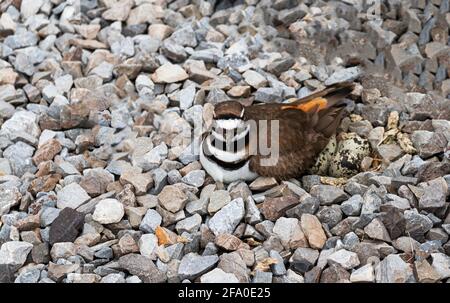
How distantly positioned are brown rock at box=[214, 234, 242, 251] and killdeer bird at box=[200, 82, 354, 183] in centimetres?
47

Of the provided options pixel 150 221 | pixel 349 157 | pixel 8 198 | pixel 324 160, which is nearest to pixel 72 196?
pixel 8 198

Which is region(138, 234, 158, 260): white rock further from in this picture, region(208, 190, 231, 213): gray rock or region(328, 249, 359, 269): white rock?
region(328, 249, 359, 269): white rock

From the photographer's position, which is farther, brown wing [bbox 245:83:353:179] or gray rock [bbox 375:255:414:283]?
brown wing [bbox 245:83:353:179]

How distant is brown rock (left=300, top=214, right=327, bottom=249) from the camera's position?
4.01m

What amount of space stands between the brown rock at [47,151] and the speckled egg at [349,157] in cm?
153

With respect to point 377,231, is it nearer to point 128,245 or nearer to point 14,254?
point 128,245

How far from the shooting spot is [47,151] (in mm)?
4672

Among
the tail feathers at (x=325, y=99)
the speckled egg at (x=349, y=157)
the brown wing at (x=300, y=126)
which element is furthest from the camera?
the tail feathers at (x=325, y=99)

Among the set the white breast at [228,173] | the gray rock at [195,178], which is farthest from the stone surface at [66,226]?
the white breast at [228,173]

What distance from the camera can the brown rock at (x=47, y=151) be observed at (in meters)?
4.66

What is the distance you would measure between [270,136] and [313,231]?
0.72 meters

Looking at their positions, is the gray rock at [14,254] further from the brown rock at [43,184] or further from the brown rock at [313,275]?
the brown rock at [313,275]

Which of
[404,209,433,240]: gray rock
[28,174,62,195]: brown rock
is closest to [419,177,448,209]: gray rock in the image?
[404,209,433,240]: gray rock

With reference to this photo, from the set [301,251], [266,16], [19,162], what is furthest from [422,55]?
[19,162]
